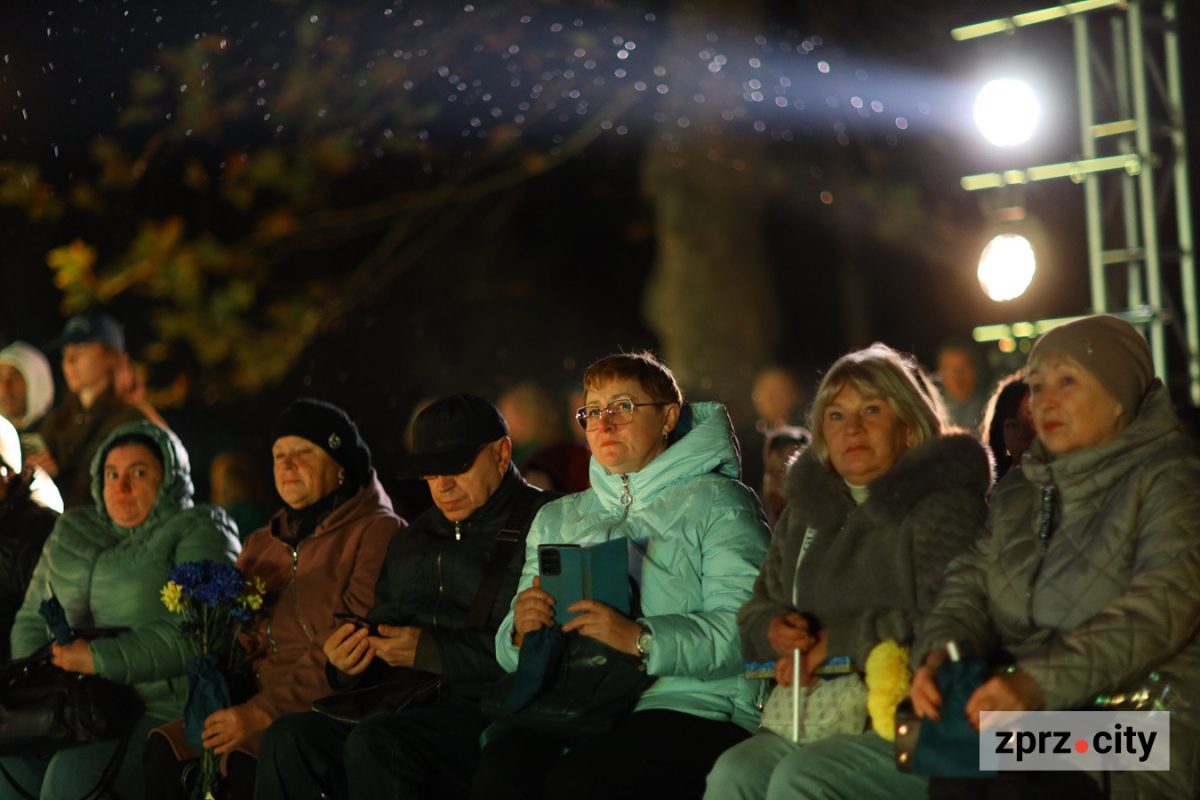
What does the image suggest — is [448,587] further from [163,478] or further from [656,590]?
[163,478]

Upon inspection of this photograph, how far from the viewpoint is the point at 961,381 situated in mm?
7559

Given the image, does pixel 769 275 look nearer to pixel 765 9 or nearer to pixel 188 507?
pixel 765 9

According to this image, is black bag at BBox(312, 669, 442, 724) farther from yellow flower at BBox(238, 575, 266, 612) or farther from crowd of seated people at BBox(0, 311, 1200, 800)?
yellow flower at BBox(238, 575, 266, 612)

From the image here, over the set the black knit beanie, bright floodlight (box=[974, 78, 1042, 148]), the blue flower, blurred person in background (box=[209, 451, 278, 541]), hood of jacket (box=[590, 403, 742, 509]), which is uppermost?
bright floodlight (box=[974, 78, 1042, 148])

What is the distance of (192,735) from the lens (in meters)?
4.85

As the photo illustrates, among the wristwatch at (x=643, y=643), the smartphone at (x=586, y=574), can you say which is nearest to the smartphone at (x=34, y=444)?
the smartphone at (x=586, y=574)

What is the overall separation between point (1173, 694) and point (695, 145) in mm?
9207

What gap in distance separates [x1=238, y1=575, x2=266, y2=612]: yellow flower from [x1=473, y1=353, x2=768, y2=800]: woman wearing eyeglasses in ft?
3.67

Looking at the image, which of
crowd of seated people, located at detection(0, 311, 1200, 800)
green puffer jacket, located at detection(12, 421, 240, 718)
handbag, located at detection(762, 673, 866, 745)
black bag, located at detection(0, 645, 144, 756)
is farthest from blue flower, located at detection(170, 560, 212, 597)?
handbag, located at detection(762, 673, 866, 745)

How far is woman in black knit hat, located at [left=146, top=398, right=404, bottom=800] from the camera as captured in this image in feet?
15.9

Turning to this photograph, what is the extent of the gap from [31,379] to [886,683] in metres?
6.54

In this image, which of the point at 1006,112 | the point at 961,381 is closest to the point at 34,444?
the point at 961,381

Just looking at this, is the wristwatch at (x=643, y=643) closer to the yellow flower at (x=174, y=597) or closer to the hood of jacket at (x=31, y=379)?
the yellow flower at (x=174, y=597)

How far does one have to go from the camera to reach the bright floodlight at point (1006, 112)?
288 inches
